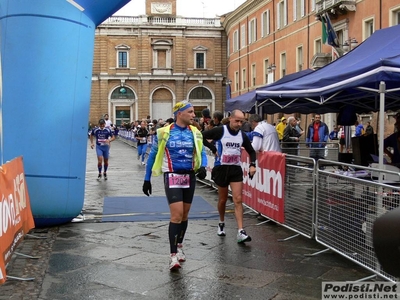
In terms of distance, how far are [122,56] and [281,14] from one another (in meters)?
30.3

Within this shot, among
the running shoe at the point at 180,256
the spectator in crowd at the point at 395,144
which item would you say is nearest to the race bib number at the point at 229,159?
the running shoe at the point at 180,256

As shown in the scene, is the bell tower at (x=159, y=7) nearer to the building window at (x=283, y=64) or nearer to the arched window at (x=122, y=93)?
the arched window at (x=122, y=93)

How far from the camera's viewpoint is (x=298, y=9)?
Result: 1519 inches

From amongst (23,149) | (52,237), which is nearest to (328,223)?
(52,237)

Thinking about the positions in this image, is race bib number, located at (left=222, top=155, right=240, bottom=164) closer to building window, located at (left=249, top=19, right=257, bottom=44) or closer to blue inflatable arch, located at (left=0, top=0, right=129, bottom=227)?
blue inflatable arch, located at (left=0, top=0, right=129, bottom=227)

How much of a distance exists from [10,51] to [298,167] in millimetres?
4375

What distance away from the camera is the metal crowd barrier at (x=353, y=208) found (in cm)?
557

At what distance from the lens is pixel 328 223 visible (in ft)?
22.5

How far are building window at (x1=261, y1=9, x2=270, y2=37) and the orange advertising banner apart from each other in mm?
40292

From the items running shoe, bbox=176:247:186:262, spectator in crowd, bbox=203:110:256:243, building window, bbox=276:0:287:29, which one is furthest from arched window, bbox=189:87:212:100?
running shoe, bbox=176:247:186:262

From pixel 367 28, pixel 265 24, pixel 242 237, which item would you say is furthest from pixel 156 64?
pixel 242 237

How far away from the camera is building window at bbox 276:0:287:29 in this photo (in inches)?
1620

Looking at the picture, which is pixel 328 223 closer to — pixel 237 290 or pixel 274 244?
pixel 274 244

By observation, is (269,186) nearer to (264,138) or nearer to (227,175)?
(227,175)
